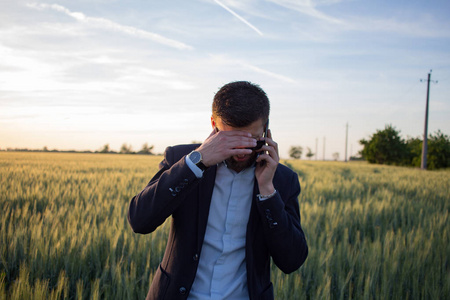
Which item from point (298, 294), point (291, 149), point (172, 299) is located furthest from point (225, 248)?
point (291, 149)

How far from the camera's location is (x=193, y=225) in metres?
1.28

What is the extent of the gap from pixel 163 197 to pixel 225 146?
1.02ft

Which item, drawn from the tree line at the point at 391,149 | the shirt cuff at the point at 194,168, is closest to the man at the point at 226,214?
the shirt cuff at the point at 194,168

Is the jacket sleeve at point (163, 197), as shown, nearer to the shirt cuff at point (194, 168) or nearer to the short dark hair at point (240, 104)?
the shirt cuff at point (194, 168)

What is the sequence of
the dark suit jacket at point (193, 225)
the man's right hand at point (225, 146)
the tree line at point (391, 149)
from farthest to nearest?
the tree line at point (391, 149), the dark suit jacket at point (193, 225), the man's right hand at point (225, 146)

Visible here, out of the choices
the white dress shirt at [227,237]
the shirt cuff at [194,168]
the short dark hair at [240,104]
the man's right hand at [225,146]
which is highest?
the short dark hair at [240,104]

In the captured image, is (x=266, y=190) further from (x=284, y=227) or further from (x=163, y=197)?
(x=163, y=197)

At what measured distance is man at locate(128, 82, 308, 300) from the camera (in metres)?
1.17

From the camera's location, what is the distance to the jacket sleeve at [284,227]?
1.21 metres

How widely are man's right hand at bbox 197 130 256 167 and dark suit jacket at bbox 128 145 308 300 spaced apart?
95 millimetres

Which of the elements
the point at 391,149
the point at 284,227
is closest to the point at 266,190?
the point at 284,227

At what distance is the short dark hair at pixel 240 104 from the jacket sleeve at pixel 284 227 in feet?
1.03

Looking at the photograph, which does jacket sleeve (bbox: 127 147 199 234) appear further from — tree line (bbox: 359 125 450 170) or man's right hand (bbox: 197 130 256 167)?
tree line (bbox: 359 125 450 170)

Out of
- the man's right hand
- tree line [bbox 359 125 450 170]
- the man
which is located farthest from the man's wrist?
tree line [bbox 359 125 450 170]
